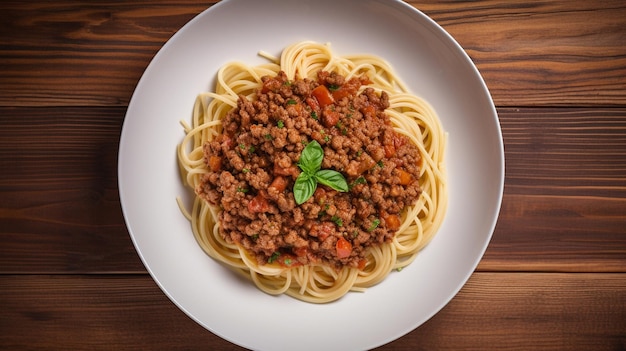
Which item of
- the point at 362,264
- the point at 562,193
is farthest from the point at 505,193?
the point at 362,264

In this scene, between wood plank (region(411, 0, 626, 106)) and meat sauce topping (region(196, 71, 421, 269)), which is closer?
meat sauce topping (region(196, 71, 421, 269))

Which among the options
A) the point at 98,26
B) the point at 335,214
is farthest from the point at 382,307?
the point at 98,26

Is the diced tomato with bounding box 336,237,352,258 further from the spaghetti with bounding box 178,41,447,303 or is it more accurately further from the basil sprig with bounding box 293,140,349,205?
the basil sprig with bounding box 293,140,349,205

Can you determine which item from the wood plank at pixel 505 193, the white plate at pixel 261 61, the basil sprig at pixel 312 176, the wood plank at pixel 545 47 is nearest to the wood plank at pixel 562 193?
the wood plank at pixel 505 193

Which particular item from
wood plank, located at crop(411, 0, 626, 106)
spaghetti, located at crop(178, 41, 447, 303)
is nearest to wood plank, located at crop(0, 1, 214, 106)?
spaghetti, located at crop(178, 41, 447, 303)

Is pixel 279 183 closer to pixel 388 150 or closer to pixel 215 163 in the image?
pixel 215 163

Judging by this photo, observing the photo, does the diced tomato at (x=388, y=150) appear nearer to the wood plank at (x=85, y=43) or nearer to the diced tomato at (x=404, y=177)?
the diced tomato at (x=404, y=177)

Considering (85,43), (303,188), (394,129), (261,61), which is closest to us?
(303,188)
